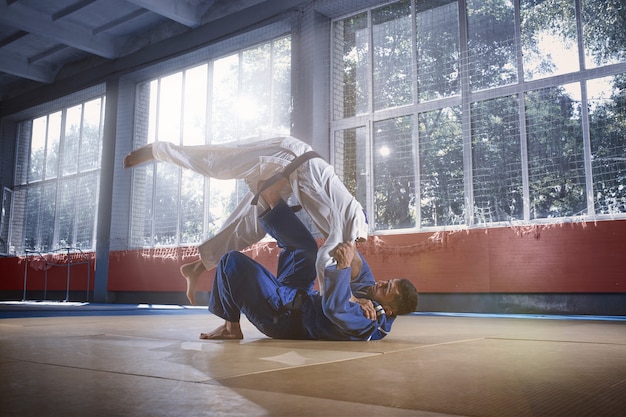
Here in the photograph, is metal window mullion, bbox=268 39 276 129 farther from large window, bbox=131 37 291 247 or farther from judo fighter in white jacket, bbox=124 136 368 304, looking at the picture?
judo fighter in white jacket, bbox=124 136 368 304

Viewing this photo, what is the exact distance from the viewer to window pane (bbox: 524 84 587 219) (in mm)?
5746

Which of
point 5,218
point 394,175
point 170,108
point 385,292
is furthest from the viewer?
point 5,218

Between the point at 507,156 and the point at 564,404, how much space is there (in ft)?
16.9

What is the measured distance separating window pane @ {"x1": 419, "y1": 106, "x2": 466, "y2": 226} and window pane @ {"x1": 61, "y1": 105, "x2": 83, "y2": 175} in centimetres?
725

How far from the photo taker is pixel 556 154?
5883 millimetres

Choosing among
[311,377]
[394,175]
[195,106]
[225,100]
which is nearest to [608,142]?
[394,175]

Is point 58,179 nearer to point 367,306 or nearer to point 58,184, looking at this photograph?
point 58,184

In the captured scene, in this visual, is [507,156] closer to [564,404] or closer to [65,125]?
[564,404]

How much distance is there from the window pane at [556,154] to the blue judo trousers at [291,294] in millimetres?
3652

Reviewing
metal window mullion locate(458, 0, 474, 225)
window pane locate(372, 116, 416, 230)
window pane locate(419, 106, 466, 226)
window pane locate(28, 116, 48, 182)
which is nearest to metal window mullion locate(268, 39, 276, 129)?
window pane locate(372, 116, 416, 230)

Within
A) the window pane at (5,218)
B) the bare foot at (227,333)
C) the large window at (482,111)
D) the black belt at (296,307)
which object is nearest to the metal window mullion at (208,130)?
the large window at (482,111)

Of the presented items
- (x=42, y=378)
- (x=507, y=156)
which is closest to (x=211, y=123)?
(x=507, y=156)

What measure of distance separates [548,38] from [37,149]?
397 inches

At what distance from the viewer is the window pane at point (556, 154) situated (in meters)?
5.75
